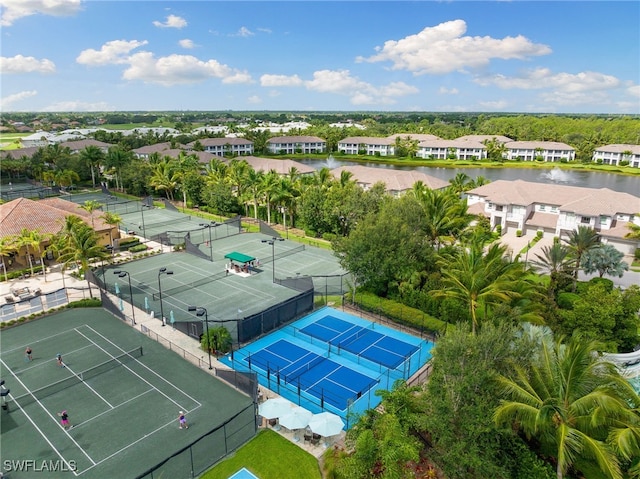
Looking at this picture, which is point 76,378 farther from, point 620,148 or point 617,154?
point 620,148

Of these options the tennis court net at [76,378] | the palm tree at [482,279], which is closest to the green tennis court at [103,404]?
the tennis court net at [76,378]

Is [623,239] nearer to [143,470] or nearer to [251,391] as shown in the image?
[251,391]

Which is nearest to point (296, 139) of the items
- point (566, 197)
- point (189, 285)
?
point (566, 197)

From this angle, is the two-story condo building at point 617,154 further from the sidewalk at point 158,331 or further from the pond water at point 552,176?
the sidewalk at point 158,331

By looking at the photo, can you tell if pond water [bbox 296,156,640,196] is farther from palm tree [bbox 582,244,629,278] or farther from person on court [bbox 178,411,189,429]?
person on court [bbox 178,411,189,429]

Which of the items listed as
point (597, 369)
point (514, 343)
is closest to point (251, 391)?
point (514, 343)

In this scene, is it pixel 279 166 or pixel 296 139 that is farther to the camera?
pixel 296 139
